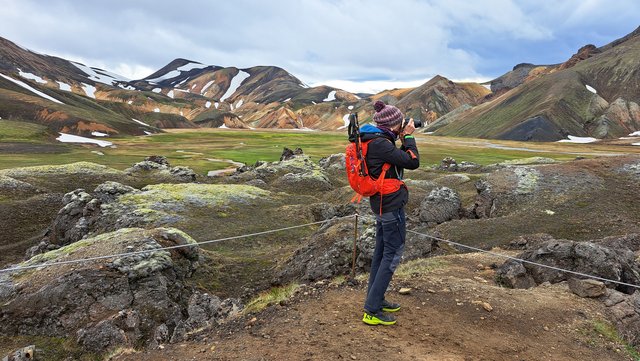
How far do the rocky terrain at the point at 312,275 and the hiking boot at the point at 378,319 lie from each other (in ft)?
0.62

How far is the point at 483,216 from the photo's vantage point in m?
28.6

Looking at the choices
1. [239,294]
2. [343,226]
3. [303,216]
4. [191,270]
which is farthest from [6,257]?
[343,226]

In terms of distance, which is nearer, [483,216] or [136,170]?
[483,216]

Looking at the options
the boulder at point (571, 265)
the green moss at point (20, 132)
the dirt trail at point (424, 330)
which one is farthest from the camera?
the green moss at point (20, 132)

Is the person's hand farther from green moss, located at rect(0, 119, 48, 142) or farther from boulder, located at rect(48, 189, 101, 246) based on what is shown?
green moss, located at rect(0, 119, 48, 142)

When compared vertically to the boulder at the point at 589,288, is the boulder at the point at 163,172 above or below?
below

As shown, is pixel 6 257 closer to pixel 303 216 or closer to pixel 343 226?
pixel 303 216

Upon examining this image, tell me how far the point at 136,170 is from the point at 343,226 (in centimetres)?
3706

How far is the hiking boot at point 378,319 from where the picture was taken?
355 inches

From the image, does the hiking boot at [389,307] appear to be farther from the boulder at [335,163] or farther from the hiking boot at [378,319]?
the boulder at [335,163]

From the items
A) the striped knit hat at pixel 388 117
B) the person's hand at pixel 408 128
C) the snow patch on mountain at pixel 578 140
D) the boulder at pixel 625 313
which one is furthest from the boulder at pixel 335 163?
the snow patch on mountain at pixel 578 140

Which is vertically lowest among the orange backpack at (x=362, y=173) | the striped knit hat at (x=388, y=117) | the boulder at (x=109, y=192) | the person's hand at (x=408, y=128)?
the boulder at (x=109, y=192)

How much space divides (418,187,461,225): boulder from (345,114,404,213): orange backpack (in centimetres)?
1964

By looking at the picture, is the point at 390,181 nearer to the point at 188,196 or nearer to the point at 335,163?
the point at 188,196
